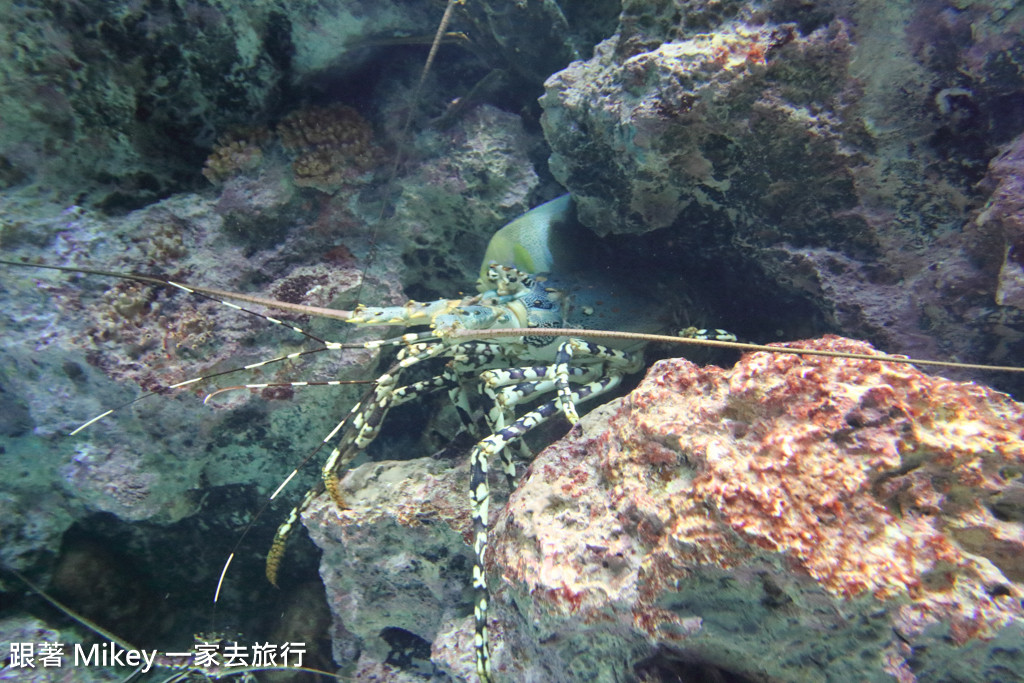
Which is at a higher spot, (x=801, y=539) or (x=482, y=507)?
(x=801, y=539)

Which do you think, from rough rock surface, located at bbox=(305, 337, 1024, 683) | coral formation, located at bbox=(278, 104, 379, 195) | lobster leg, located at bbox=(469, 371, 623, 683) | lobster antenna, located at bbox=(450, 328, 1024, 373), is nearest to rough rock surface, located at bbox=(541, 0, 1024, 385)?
lobster antenna, located at bbox=(450, 328, 1024, 373)

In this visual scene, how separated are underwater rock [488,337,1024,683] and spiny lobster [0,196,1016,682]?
83 centimetres

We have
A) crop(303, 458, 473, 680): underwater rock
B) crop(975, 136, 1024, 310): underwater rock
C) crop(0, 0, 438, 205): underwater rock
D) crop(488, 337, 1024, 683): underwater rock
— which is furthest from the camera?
crop(0, 0, 438, 205): underwater rock

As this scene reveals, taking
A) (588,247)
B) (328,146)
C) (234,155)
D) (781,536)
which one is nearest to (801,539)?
(781,536)

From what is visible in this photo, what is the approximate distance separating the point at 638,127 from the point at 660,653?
96.2 inches

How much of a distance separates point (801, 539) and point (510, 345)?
2145mm

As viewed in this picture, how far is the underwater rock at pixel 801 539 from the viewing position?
1.33 meters

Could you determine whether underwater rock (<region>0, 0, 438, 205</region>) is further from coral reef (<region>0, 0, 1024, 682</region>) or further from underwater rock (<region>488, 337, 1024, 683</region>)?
underwater rock (<region>488, 337, 1024, 683</region>)

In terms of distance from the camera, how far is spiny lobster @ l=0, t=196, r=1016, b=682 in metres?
2.74

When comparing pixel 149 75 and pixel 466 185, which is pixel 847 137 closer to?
pixel 466 185

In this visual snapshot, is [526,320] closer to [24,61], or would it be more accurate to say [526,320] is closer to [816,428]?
[816,428]

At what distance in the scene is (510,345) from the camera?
127 inches

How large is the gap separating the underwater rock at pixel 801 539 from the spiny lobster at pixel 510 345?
0.83 meters

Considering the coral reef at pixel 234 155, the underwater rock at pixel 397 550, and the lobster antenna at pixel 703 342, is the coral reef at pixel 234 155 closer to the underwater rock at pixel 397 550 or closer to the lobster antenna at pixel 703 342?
the lobster antenna at pixel 703 342
